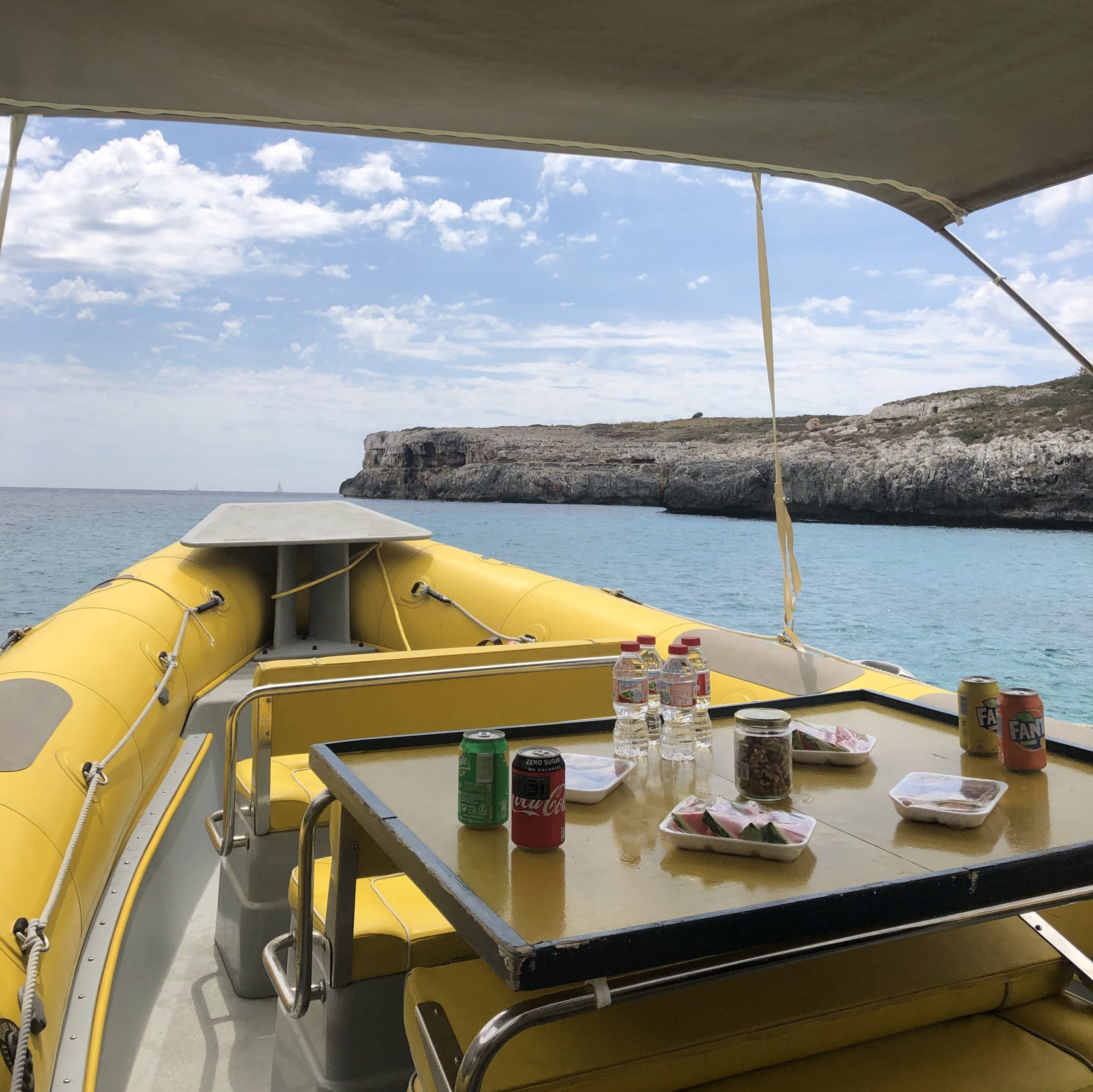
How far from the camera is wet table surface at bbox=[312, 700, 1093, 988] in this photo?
2.60 feet

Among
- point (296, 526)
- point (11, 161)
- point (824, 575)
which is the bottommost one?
point (824, 575)

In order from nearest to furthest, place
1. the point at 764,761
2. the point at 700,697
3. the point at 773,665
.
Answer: the point at 764,761, the point at 700,697, the point at 773,665

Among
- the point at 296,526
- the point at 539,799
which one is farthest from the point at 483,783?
the point at 296,526

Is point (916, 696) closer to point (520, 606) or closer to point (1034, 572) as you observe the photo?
point (520, 606)

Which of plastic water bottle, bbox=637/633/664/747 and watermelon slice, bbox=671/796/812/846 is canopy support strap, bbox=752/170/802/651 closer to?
plastic water bottle, bbox=637/633/664/747

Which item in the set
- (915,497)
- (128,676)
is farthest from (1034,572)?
(128,676)

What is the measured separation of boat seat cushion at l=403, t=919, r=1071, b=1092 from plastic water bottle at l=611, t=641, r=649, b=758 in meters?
0.40

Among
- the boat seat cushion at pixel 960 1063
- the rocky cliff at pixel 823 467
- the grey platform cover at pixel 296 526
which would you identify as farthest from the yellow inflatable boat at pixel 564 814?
the rocky cliff at pixel 823 467

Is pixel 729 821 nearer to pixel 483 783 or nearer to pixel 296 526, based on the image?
pixel 483 783

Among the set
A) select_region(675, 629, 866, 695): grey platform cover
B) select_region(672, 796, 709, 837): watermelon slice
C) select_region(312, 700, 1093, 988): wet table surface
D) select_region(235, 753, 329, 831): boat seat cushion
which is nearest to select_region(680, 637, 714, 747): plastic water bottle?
select_region(312, 700, 1093, 988): wet table surface

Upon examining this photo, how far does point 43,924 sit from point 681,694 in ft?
3.79

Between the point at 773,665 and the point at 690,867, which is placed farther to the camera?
the point at 773,665

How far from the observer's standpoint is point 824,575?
26.6m

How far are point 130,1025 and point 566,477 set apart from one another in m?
51.5
